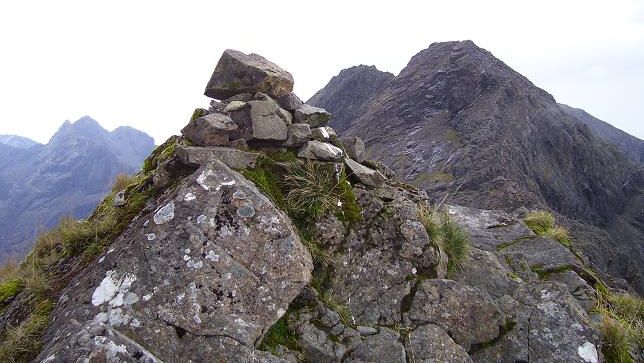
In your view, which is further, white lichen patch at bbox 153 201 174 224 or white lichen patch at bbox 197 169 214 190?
white lichen patch at bbox 197 169 214 190

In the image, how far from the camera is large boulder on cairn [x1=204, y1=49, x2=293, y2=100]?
9.01 metres

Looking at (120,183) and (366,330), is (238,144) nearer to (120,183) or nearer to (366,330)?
(120,183)

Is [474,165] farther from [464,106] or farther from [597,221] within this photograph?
[597,221]

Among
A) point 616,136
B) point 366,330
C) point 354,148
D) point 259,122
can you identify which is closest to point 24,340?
point 366,330

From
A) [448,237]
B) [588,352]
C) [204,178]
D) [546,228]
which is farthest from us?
[546,228]

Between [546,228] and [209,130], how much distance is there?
9.01 metres

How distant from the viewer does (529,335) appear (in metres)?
6.66

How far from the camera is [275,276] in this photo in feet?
Answer: 20.1

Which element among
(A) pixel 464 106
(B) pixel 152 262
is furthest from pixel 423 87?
(B) pixel 152 262

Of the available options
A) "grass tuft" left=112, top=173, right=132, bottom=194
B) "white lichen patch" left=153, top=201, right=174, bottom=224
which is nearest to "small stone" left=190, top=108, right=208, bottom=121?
"grass tuft" left=112, top=173, right=132, bottom=194

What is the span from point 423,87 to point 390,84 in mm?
11264

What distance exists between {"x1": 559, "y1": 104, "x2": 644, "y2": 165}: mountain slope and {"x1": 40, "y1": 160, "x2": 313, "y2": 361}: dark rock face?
129535mm

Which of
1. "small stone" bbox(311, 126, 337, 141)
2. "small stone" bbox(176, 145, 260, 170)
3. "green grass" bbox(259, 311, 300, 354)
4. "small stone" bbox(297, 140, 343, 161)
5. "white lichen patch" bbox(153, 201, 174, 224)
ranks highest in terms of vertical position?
"small stone" bbox(311, 126, 337, 141)

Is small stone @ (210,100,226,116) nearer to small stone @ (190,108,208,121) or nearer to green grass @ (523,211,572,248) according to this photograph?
small stone @ (190,108,208,121)
